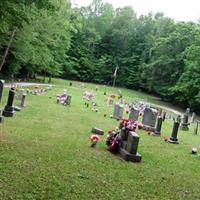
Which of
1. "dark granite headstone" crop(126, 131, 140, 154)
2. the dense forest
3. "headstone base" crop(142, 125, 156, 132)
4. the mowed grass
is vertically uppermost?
the dense forest

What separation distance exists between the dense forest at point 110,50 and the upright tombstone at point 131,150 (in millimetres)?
20120

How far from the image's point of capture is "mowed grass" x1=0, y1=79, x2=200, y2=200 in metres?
6.73

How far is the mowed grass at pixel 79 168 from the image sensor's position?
6.73 meters

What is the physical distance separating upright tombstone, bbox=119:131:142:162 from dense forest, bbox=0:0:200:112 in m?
20.1

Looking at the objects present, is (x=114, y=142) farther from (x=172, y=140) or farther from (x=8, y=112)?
(x=8, y=112)

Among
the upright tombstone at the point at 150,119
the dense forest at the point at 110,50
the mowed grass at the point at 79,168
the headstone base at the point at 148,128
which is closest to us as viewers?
the mowed grass at the point at 79,168

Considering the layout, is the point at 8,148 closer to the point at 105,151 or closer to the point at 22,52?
the point at 105,151

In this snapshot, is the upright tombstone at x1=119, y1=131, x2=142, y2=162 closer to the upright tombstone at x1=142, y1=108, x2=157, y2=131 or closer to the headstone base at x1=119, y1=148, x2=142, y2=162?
the headstone base at x1=119, y1=148, x2=142, y2=162

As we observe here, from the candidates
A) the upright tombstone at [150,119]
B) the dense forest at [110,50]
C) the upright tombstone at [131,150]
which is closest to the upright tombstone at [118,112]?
the upright tombstone at [150,119]

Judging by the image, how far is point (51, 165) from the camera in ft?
26.6

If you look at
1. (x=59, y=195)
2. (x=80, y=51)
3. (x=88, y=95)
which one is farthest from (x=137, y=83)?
(x=59, y=195)

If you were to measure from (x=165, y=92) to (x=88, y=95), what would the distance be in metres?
23.6

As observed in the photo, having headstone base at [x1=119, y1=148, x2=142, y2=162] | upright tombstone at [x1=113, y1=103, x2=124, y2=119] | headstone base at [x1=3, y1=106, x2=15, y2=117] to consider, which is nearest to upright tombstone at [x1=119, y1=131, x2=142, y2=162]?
headstone base at [x1=119, y1=148, x2=142, y2=162]

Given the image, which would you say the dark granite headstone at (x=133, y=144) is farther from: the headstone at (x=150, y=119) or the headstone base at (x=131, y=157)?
the headstone at (x=150, y=119)
